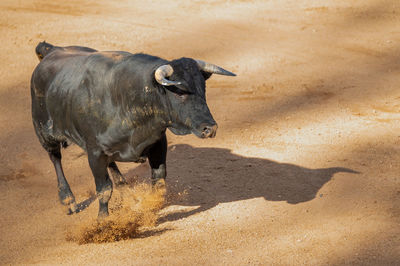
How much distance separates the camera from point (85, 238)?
21.4 feet

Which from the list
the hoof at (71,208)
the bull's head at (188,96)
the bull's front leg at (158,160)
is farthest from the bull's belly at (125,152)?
the hoof at (71,208)

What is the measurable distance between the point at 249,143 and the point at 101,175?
2851mm

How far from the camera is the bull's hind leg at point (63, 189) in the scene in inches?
296

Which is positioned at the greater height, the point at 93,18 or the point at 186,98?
the point at 186,98

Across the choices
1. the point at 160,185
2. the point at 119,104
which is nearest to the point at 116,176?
the point at 160,185

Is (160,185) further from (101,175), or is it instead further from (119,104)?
(119,104)

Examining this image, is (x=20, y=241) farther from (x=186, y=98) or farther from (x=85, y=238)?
(x=186, y=98)

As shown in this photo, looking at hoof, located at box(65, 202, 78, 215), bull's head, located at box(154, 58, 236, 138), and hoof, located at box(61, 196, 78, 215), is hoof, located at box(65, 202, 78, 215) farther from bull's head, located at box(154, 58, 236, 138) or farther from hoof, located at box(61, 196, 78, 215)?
bull's head, located at box(154, 58, 236, 138)

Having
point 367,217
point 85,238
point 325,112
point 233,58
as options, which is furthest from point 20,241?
point 233,58

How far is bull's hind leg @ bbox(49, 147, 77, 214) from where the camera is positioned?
7.51m

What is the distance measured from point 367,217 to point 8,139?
588 cm

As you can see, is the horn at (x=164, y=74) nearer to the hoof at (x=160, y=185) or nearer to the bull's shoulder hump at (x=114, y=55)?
the bull's shoulder hump at (x=114, y=55)

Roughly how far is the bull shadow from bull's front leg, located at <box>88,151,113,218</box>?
0.69 metres

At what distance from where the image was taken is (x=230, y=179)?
7.77m
